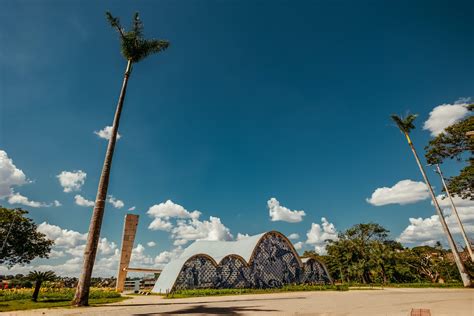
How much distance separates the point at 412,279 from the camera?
148 ft

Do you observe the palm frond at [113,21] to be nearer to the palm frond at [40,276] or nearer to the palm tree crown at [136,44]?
the palm tree crown at [136,44]

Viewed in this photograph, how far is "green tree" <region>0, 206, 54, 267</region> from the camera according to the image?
31.3 m

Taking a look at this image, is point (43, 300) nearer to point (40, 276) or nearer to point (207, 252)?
point (40, 276)

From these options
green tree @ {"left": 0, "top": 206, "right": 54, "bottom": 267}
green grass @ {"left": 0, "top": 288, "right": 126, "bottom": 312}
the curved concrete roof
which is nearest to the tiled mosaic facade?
the curved concrete roof

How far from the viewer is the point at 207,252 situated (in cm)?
3178

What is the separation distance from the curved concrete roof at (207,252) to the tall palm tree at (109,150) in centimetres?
1416

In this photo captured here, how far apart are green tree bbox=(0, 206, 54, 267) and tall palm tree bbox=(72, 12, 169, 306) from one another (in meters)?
24.4

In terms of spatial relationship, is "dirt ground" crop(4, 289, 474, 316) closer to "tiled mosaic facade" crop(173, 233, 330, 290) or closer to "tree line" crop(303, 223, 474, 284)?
"tiled mosaic facade" crop(173, 233, 330, 290)

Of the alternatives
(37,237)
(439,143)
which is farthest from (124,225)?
(439,143)

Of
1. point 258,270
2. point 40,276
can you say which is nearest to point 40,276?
point 40,276

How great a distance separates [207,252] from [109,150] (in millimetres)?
19867

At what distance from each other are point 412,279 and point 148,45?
174ft

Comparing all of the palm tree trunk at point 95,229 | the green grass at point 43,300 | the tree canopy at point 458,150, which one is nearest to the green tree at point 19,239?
the green grass at point 43,300

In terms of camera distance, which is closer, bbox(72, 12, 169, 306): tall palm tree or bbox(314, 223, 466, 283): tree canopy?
bbox(72, 12, 169, 306): tall palm tree
